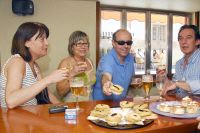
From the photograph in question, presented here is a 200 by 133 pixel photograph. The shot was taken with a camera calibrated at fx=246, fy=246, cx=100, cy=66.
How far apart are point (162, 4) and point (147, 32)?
0.57m

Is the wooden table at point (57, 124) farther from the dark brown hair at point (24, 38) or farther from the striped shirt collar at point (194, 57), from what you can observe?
the striped shirt collar at point (194, 57)

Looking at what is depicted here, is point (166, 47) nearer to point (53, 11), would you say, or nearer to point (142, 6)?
point (142, 6)

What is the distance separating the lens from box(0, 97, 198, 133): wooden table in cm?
112

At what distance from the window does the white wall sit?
42 centimetres

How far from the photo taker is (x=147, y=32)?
4.00 metres

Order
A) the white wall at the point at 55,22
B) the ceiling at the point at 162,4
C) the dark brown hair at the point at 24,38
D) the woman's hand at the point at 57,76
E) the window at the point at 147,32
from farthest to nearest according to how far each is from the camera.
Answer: the window at the point at 147,32 < the ceiling at the point at 162,4 < the white wall at the point at 55,22 < the dark brown hair at the point at 24,38 < the woman's hand at the point at 57,76

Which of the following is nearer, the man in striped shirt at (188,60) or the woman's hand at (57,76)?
the woman's hand at (57,76)

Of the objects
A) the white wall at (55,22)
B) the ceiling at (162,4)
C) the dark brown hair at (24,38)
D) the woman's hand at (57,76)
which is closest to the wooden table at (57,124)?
the woman's hand at (57,76)

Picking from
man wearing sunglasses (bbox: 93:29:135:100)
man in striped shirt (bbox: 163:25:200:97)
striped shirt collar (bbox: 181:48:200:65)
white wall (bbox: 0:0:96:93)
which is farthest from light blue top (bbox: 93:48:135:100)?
white wall (bbox: 0:0:96:93)

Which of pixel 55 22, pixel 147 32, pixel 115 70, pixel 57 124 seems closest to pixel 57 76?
pixel 57 124

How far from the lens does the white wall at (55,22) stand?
2.77 metres

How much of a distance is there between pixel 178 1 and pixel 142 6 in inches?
23.3

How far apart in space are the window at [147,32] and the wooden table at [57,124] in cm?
231

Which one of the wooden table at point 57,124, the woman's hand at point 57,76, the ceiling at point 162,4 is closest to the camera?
the wooden table at point 57,124
